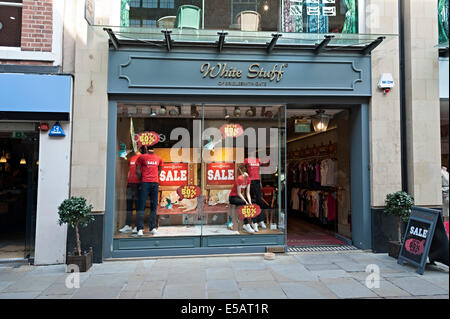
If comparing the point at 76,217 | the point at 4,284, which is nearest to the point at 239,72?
the point at 76,217

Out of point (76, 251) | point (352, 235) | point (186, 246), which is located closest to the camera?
point (76, 251)

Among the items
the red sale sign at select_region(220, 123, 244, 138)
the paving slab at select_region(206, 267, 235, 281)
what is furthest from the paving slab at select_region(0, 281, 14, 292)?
the red sale sign at select_region(220, 123, 244, 138)

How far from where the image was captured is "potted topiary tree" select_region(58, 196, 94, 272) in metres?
5.28

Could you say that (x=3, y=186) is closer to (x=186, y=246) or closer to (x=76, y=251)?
(x=76, y=251)

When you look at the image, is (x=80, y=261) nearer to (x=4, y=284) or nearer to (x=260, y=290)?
(x=4, y=284)

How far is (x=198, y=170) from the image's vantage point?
7.06m

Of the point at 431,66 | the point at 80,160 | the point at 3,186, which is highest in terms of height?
the point at 431,66

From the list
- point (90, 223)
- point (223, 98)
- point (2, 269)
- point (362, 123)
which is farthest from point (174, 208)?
point (362, 123)

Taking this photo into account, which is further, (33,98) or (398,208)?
(398,208)

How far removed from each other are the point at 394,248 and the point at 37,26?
852cm

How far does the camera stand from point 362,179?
659 cm

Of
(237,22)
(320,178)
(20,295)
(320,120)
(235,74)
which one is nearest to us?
(20,295)

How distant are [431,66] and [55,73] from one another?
8004 mm

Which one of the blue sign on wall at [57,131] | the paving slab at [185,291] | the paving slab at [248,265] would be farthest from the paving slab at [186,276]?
the blue sign on wall at [57,131]
